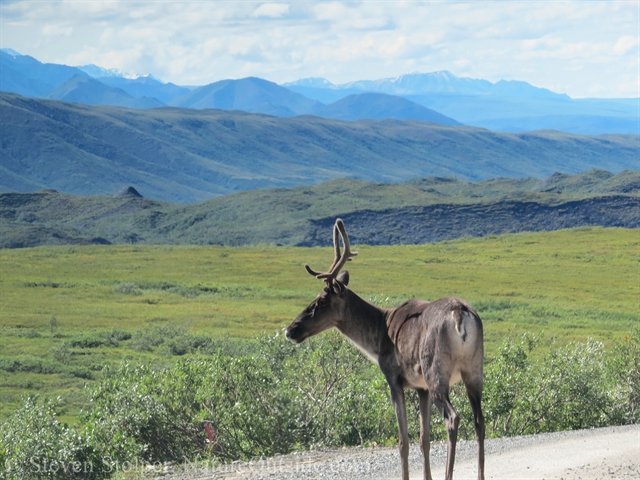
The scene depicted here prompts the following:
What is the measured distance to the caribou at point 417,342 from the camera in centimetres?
1103

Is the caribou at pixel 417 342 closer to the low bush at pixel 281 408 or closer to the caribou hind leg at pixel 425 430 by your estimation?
the caribou hind leg at pixel 425 430

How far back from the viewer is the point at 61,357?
4166 cm

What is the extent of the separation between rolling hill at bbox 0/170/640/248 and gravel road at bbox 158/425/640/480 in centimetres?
10878

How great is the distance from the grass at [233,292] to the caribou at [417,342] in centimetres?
932

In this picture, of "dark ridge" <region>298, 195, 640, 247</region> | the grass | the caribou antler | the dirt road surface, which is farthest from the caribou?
"dark ridge" <region>298, 195, 640, 247</region>

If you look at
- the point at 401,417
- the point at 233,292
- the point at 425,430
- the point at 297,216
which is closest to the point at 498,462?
the point at 425,430

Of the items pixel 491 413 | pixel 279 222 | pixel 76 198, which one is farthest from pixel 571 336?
pixel 76 198

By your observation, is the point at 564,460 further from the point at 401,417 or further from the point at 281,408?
the point at 281,408

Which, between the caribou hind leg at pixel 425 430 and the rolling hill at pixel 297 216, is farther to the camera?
the rolling hill at pixel 297 216

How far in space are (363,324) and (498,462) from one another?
3526 mm

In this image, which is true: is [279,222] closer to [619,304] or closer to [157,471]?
[619,304]

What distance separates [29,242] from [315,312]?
116186mm

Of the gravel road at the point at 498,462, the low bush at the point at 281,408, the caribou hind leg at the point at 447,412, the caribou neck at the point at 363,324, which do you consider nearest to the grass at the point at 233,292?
the low bush at the point at 281,408

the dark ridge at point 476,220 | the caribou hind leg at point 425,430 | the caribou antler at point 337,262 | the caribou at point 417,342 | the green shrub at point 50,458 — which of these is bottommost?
the dark ridge at point 476,220
